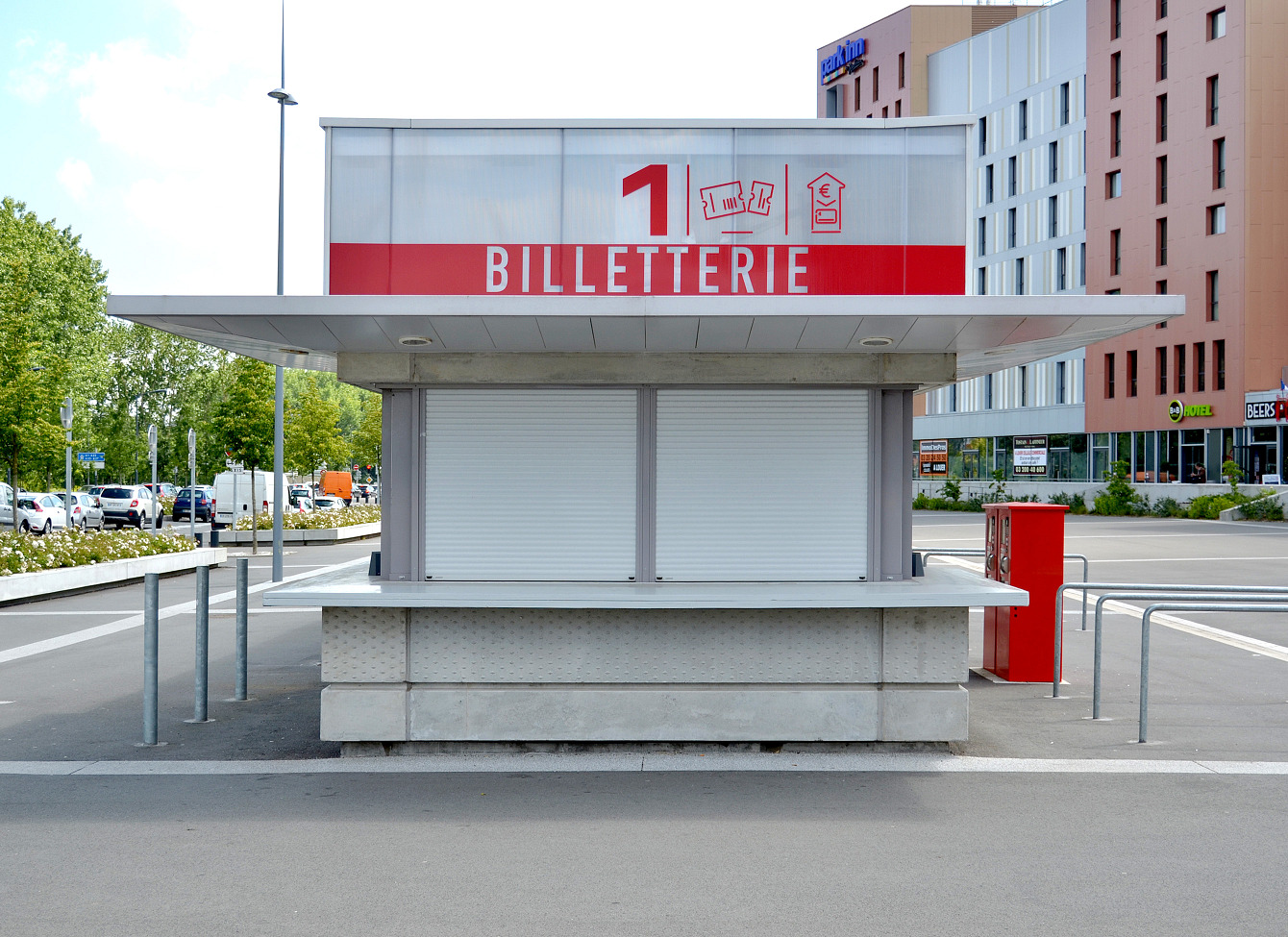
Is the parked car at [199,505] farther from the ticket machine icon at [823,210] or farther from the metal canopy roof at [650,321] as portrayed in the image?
the ticket machine icon at [823,210]

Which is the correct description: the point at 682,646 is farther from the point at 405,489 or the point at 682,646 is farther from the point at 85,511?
the point at 85,511

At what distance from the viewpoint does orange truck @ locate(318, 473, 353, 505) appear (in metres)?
81.9

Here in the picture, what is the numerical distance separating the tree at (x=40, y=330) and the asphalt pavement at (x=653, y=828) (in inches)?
786

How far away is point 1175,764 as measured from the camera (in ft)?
23.4

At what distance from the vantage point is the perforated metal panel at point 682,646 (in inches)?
288

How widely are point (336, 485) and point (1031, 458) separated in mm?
48312

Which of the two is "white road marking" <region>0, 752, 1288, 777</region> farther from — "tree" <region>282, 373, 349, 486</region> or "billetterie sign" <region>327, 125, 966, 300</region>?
"tree" <region>282, 373, 349, 486</region>

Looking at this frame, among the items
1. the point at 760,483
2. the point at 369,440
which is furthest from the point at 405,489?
the point at 369,440

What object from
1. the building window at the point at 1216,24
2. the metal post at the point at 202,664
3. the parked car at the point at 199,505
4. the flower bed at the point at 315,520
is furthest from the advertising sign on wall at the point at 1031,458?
the metal post at the point at 202,664

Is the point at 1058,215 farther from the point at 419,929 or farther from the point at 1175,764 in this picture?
the point at 419,929

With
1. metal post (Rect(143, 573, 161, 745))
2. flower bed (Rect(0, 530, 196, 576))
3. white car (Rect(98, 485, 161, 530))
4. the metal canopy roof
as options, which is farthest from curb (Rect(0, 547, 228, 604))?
white car (Rect(98, 485, 161, 530))

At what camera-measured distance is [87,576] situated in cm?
1847

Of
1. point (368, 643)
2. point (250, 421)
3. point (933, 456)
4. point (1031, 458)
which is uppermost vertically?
point (250, 421)

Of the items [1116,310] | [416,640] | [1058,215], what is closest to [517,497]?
[416,640]
